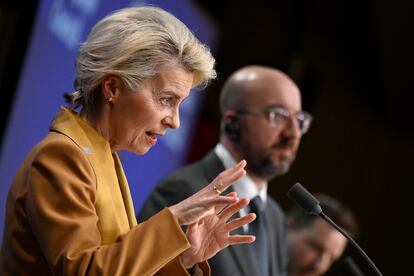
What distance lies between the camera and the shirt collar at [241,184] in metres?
3.22

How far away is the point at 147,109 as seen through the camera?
6.83 feet

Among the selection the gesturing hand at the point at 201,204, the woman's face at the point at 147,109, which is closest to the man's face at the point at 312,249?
the woman's face at the point at 147,109

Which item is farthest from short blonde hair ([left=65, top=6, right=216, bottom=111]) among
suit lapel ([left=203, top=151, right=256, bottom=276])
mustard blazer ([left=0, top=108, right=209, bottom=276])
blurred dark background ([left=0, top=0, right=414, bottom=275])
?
blurred dark background ([left=0, top=0, right=414, bottom=275])

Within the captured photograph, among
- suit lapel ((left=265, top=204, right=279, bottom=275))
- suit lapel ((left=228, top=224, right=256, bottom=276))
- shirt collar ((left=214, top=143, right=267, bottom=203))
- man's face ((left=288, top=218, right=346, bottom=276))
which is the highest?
shirt collar ((left=214, top=143, right=267, bottom=203))

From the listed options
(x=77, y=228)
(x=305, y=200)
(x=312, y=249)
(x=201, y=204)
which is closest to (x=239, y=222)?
(x=201, y=204)

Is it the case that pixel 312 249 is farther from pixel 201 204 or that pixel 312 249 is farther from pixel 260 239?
pixel 201 204

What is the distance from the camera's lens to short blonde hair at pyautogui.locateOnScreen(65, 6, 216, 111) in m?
2.06

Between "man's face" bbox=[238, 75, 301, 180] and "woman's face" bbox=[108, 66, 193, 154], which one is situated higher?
"woman's face" bbox=[108, 66, 193, 154]

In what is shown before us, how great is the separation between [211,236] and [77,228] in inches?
16.3

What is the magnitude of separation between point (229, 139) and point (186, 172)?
40 centimetres

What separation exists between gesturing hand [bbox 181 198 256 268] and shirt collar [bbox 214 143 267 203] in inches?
41.7

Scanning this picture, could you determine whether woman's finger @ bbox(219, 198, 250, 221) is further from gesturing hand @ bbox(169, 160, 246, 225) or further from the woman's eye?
the woman's eye

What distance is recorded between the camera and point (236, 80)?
359cm

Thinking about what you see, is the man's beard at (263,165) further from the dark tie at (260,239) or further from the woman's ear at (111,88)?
the woman's ear at (111,88)
